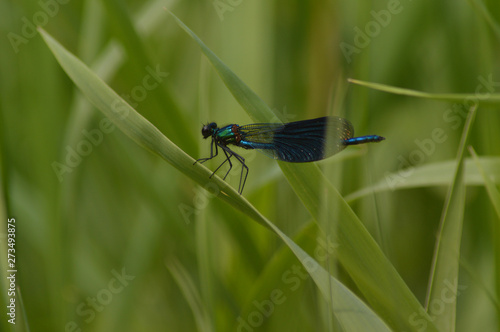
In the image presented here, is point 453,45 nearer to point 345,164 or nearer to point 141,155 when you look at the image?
point 345,164

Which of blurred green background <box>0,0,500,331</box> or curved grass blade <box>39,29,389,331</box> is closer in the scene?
curved grass blade <box>39,29,389,331</box>

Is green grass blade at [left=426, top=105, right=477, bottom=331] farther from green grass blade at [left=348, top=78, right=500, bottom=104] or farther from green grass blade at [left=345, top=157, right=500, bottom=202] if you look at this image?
green grass blade at [left=345, top=157, right=500, bottom=202]

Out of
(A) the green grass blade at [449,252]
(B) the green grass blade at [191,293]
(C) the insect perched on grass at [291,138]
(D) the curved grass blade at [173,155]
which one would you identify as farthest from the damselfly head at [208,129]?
(A) the green grass blade at [449,252]

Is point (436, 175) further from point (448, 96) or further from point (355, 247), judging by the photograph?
point (355, 247)

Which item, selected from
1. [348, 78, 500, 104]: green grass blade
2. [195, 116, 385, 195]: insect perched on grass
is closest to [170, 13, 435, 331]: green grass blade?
[195, 116, 385, 195]: insect perched on grass

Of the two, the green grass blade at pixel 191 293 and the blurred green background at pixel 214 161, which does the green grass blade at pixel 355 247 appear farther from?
the green grass blade at pixel 191 293

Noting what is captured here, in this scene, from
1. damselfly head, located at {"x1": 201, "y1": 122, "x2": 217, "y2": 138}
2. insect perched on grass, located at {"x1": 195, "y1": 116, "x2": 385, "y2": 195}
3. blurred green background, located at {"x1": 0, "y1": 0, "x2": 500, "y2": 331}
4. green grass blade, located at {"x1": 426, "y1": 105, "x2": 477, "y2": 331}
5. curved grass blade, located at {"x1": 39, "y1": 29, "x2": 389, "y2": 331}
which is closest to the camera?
curved grass blade, located at {"x1": 39, "y1": 29, "x2": 389, "y2": 331}
